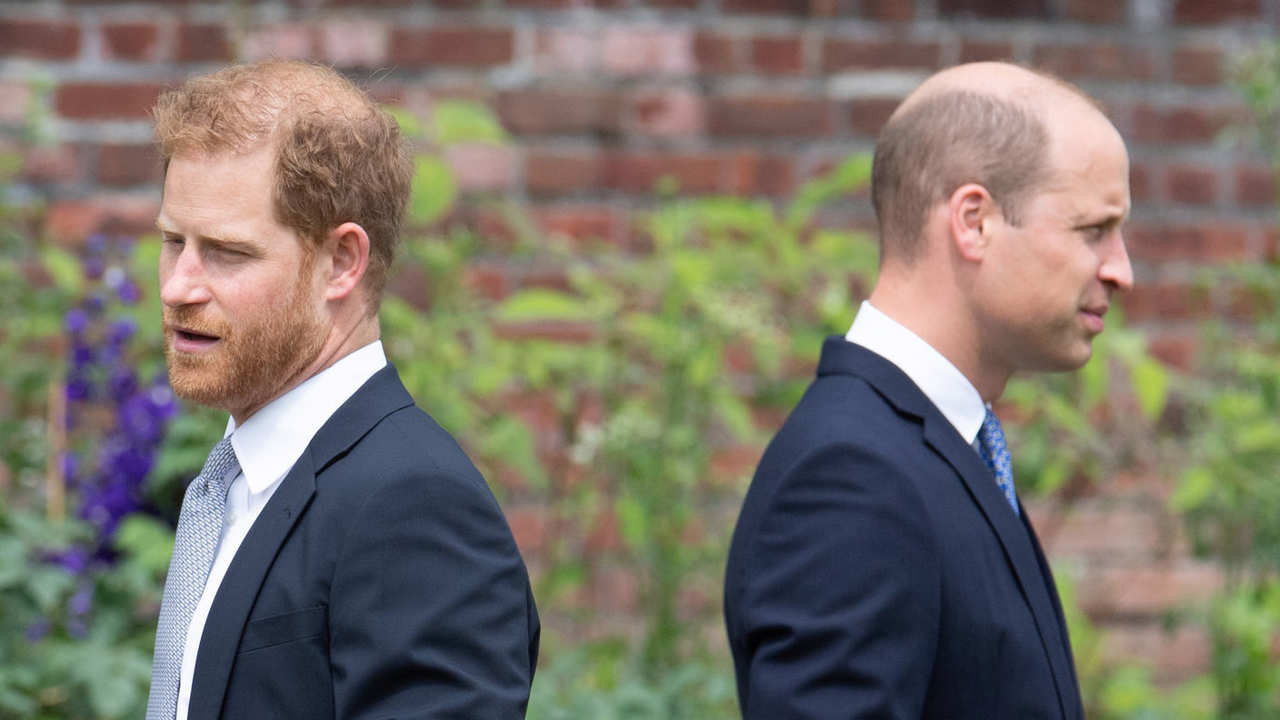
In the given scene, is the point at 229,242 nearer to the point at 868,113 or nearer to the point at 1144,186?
the point at 868,113

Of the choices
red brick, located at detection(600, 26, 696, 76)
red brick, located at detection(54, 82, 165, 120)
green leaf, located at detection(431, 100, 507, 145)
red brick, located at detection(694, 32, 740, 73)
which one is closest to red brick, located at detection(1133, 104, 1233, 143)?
red brick, located at detection(694, 32, 740, 73)

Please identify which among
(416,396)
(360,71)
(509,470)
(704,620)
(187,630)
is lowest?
(704,620)

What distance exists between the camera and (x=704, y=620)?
3.52 metres

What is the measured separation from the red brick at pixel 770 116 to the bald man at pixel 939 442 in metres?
1.53

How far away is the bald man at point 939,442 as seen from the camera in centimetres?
189

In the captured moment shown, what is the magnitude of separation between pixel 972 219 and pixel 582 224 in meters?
1.70

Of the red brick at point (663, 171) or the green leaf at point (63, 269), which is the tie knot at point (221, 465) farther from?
the red brick at point (663, 171)

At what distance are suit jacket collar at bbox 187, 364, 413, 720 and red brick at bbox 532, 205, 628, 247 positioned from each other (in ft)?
6.55

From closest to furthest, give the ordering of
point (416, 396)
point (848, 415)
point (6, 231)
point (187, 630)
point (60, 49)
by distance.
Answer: point (187, 630), point (848, 415), point (416, 396), point (6, 231), point (60, 49)

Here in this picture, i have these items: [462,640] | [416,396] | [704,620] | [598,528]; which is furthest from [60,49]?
[462,640]

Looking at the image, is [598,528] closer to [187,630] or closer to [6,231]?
[6,231]

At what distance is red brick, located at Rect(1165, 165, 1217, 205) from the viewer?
391 cm

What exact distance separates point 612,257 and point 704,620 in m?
0.86

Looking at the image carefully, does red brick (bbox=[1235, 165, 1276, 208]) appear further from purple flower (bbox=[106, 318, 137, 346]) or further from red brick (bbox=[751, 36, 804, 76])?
purple flower (bbox=[106, 318, 137, 346])
